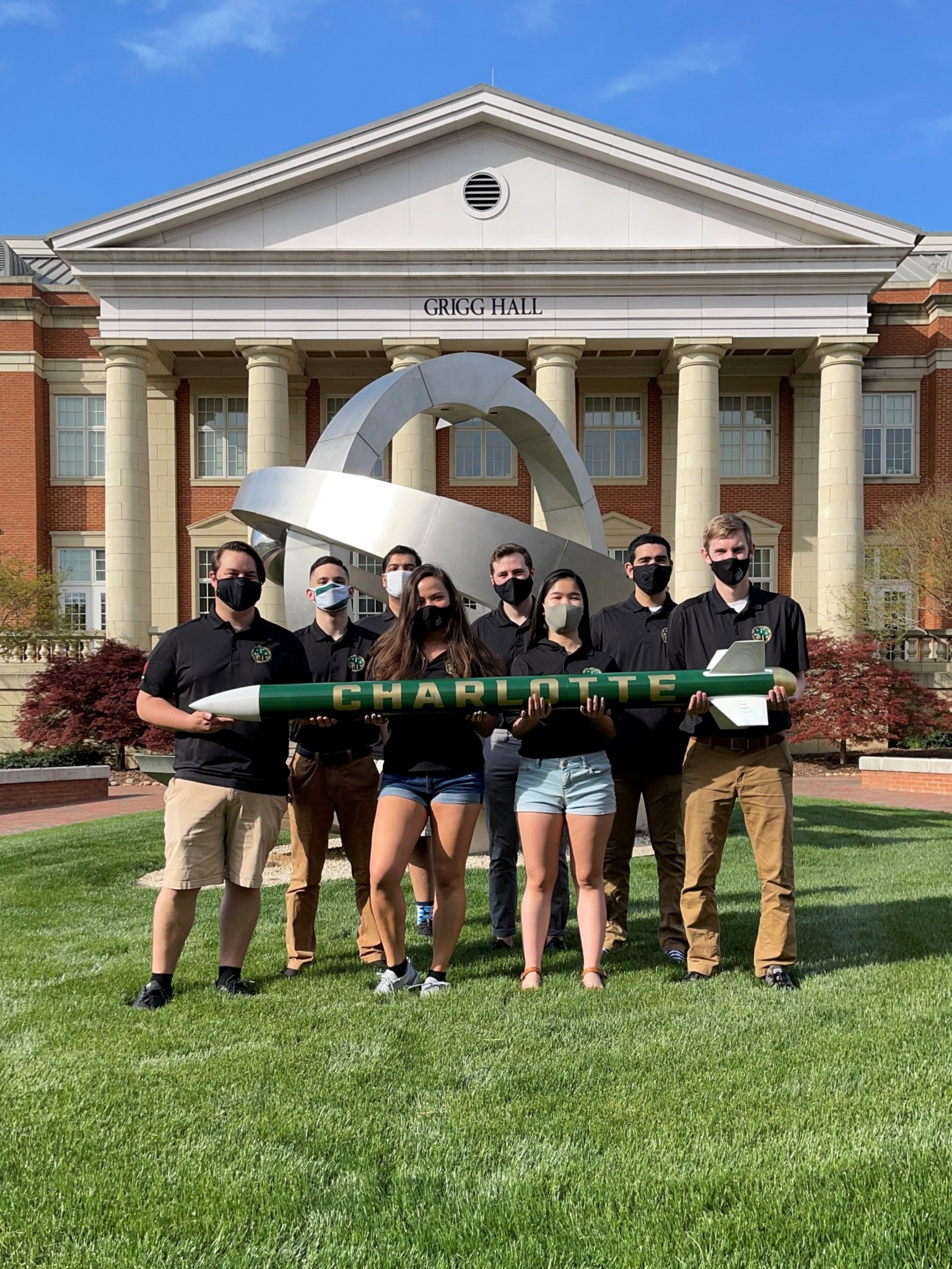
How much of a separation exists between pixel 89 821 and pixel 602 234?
24466 millimetres

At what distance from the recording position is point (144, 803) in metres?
18.8

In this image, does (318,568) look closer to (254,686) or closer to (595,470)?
(254,686)

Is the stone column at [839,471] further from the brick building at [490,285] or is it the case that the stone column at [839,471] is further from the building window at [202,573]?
the building window at [202,573]

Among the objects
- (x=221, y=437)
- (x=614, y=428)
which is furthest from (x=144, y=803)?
(x=614, y=428)

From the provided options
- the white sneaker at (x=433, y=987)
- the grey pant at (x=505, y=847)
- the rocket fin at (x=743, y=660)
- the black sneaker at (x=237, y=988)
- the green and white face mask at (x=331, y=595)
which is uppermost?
the green and white face mask at (x=331, y=595)

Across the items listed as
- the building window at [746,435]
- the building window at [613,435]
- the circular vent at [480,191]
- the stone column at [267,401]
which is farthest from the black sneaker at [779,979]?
the building window at [746,435]

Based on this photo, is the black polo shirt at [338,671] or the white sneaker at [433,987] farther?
the black polo shirt at [338,671]

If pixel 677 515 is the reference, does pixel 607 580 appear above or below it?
below

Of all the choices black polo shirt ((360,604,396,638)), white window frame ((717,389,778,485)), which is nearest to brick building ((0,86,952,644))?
white window frame ((717,389,778,485))

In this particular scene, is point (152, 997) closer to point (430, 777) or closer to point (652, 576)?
point (430, 777)

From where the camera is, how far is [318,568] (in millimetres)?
6801

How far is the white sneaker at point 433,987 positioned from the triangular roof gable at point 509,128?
30318 mm

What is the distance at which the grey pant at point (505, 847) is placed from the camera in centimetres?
707

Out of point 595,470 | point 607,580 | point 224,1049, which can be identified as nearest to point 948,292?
point 595,470
